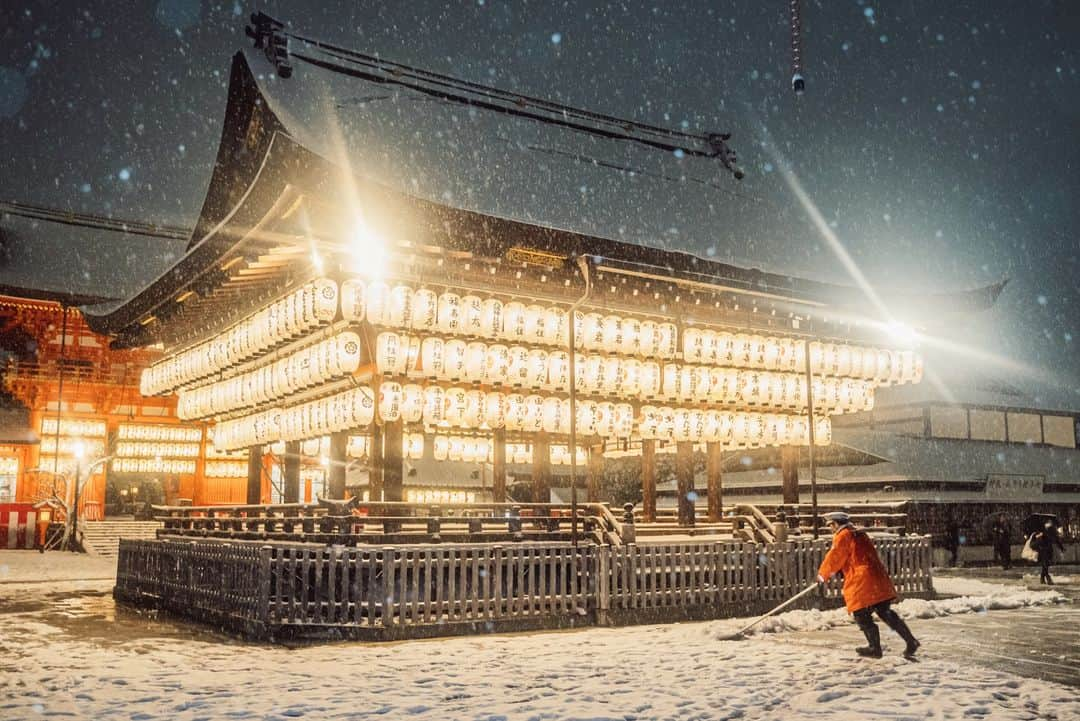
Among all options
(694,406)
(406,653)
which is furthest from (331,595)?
(694,406)

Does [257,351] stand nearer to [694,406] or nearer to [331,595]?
[331,595]

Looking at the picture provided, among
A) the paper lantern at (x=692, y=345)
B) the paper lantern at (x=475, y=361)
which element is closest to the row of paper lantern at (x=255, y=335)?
the paper lantern at (x=475, y=361)

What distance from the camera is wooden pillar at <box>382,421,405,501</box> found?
584 inches

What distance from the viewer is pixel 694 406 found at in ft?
64.2

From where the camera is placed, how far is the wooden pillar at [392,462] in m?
14.8

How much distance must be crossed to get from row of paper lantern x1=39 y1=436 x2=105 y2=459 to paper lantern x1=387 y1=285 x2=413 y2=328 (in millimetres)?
26162

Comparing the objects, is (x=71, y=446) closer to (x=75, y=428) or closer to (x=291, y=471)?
(x=75, y=428)

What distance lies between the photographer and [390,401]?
15.2m

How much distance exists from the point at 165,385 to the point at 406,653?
14.5 m

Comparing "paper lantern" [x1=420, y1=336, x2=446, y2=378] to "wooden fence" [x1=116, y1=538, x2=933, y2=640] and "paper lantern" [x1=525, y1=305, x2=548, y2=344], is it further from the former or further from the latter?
"wooden fence" [x1=116, y1=538, x2=933, y2=640]

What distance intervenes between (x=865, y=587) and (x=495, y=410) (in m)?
8.36

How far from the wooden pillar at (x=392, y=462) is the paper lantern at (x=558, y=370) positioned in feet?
10.3

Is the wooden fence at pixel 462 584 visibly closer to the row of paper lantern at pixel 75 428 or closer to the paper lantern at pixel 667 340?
the paper lantern at pixel 667 340

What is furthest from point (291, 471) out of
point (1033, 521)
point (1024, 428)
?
point (1024, 428)
